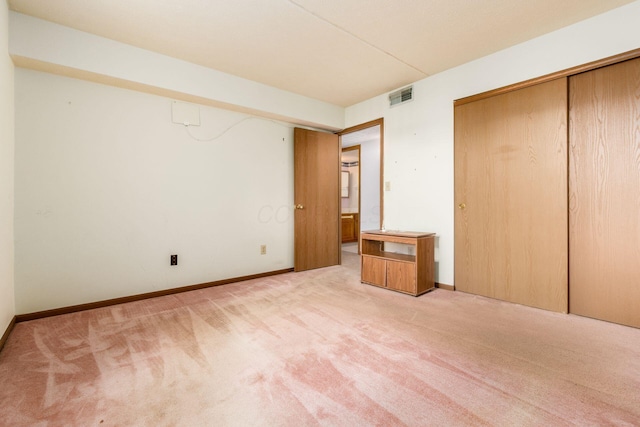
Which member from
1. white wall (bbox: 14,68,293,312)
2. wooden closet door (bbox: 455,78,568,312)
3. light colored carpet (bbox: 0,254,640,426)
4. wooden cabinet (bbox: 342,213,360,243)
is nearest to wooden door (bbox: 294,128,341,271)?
white wall (bbox: 14,68,293,312)

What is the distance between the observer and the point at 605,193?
232 centimetres

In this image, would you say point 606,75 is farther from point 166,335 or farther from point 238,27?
point 166,335

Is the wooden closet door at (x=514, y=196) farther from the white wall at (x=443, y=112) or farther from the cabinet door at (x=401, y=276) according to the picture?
the cabinet door at (x=401, y=276)

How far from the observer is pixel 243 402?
140 centimetres

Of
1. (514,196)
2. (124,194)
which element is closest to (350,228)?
(514,196)

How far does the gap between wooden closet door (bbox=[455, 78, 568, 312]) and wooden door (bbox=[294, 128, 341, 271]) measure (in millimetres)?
1862

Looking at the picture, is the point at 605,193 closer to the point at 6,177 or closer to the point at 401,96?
the point at 401,96

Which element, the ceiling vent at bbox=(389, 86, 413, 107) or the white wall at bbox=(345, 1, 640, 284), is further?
the ceiling vent at bbox=(389, 86, 413, 107)

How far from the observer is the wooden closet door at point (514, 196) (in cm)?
253

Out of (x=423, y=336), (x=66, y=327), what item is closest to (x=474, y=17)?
(x=423, y=336)

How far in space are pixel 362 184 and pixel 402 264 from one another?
3.49 meters

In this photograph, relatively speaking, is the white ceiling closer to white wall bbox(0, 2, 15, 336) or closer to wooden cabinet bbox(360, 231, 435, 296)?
white wall bbox(0, 2, 15, 336)

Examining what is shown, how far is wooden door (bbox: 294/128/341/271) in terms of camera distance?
4.14 meters

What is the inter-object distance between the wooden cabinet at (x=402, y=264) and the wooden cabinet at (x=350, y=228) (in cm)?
316
